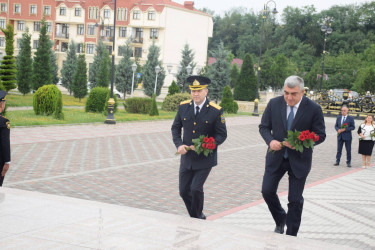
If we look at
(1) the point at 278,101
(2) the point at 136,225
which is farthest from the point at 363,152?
(2) the point at 136,225

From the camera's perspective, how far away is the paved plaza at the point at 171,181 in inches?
288

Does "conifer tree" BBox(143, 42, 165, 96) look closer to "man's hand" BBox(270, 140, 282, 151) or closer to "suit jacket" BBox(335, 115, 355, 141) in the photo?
"suit jacket" BBox(335, 115, 355, 141)

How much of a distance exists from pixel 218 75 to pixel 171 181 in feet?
111

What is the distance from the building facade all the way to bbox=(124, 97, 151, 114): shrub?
103 ft

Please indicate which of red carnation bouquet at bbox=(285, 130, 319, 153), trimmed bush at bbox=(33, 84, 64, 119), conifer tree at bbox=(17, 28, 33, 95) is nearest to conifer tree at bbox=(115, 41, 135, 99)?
conifer tree at bbox=(17, 28, 33, 95)

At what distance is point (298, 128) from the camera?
550 cm

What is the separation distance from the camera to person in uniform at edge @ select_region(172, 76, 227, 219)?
231 inches

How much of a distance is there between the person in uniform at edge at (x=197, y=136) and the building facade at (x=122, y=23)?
53799mm

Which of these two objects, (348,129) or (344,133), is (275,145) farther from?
(344,133)

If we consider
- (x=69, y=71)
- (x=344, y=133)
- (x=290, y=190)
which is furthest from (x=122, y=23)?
(x=290, y=190)

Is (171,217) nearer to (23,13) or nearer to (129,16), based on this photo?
(129,16)

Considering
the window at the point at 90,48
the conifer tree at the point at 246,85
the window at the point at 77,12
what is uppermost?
the window at the point at 77,12

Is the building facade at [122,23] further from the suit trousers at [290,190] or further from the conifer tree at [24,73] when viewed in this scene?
the suit trousers at [290,190]

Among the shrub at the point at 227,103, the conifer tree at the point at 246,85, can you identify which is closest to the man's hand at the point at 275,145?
the shrub at the point at 227,103
